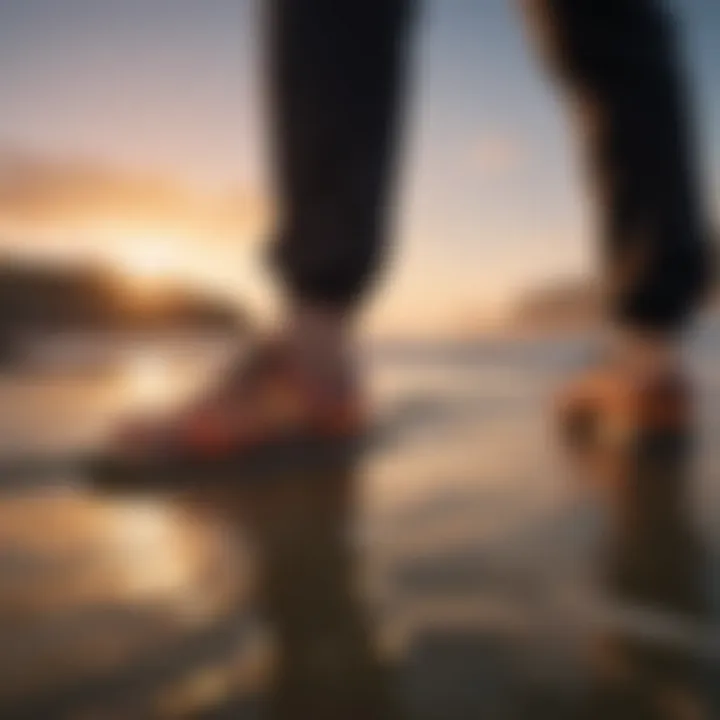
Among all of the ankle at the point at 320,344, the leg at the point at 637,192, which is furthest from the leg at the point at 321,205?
the leg at the point at 637,192

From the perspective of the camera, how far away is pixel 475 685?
1.35ft

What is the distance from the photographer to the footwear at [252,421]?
24.8 inches

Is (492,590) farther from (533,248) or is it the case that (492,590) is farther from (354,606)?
(533,248)

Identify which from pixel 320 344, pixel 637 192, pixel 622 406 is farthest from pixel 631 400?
pixel 320 344

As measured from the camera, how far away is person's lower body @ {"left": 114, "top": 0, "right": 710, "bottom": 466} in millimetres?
674

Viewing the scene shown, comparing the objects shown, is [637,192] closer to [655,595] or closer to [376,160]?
[376,160]

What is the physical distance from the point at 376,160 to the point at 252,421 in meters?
0.24

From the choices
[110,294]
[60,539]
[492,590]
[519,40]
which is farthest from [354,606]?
[519,40]

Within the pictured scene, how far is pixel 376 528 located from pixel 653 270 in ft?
1.14

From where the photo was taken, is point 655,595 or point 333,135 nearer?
point 655,595

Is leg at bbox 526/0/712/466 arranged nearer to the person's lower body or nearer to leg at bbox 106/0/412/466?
the person's lower body

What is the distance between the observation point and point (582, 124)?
0.72 m

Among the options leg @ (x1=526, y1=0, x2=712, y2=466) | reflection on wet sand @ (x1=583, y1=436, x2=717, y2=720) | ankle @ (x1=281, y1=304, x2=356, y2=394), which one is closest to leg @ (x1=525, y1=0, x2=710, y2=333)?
leg @ (x1=526, y1=0, x2=712, y2=466)

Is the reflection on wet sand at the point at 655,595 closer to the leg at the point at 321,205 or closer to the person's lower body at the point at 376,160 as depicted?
the person's lower body at the point at 376,160
